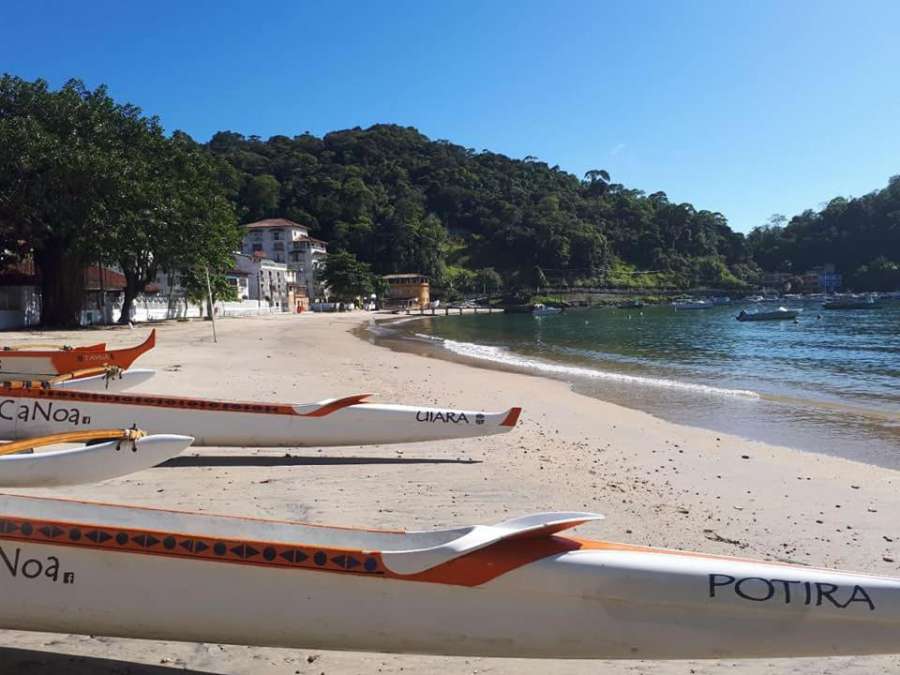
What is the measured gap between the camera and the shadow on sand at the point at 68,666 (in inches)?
124

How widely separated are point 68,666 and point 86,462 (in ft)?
7.00

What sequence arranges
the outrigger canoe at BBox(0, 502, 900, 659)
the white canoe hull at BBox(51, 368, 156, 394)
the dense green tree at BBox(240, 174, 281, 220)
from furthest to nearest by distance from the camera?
the dense green tree at BBox(240, 174, 281, 220)
the white canoe hull at BBox(51, 368, 156, 394)
the outrigger canoe at BBox(0, 502, 900, 659)

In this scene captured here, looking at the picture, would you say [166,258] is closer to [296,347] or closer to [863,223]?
[296,347]

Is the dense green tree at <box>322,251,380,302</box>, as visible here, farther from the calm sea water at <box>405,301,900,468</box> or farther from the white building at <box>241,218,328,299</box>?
the calm sea water at <box>405,301,900,468</box>

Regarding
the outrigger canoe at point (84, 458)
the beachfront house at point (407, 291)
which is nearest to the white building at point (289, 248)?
the beachfront house at point (407, 291)

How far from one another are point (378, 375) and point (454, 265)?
127615 mm

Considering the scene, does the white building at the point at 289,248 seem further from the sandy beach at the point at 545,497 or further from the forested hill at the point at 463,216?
the sandy beach at the point at 545,497

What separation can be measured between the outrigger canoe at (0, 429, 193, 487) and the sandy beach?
69 centimetres

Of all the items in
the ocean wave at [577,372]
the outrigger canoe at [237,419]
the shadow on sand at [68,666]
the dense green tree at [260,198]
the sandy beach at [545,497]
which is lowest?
the ocean wave at [577,372]

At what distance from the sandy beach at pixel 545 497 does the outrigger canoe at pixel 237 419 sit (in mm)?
303

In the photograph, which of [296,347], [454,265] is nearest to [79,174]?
[296,347]

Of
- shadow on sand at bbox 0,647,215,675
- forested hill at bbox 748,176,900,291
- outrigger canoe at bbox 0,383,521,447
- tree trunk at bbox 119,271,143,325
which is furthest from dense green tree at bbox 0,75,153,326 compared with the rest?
forested hill at bbox 748,176,900,291

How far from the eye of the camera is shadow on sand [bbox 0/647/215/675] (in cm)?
315

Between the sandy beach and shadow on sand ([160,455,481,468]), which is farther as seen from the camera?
shadow on sand ([160,455,481,468])
